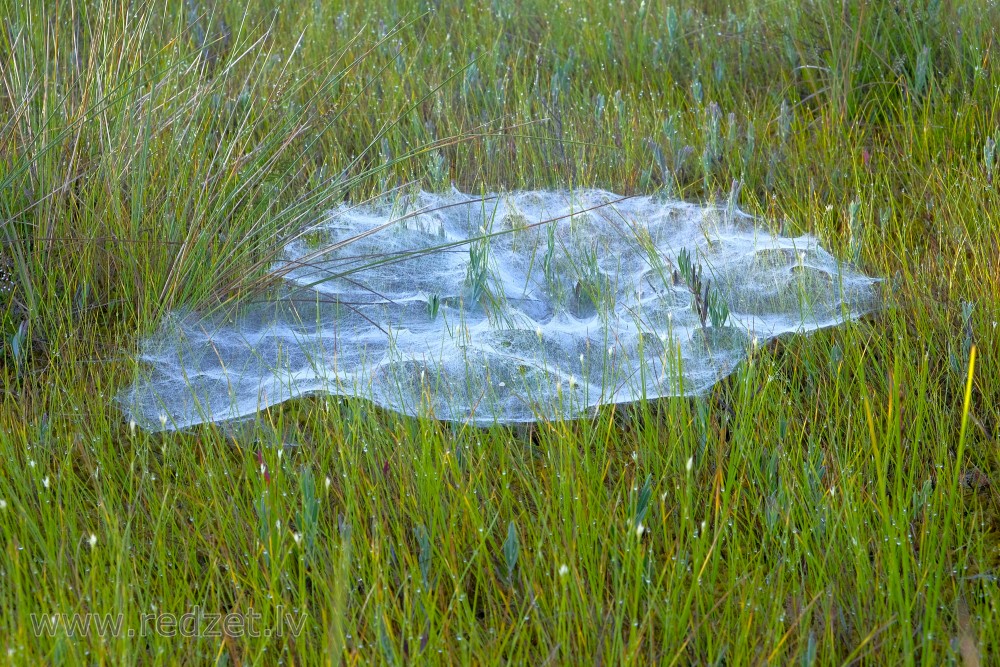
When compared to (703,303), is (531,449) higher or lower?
Answer: lower

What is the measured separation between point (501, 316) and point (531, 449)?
0.60m

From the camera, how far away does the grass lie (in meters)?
1.40

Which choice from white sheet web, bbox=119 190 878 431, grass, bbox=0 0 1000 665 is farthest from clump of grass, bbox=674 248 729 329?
grass, bbox=0 0 1000 665

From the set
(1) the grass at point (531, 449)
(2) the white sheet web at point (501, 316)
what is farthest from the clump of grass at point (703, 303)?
(1) the grass at point (531, 449)

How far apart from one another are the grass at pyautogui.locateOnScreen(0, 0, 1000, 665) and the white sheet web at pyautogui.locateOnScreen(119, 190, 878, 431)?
7cm

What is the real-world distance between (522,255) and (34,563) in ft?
5.39

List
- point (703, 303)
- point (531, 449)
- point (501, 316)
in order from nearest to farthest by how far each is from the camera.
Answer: point (531, 449), point (703, 303), point (501, 316)

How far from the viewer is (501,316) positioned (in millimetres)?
2377

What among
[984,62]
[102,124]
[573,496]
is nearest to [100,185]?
[102,124]

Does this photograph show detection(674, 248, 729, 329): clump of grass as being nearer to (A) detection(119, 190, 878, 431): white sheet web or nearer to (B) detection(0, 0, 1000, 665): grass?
(A) detection(119, 190, 878, 431): white sheet web

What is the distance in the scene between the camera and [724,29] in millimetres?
4148

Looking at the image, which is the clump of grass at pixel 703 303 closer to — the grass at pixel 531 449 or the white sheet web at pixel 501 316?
the white sheet web at pixel 501 316

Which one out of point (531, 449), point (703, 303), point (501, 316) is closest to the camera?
point (531, 449)

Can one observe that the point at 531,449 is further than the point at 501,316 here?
No
